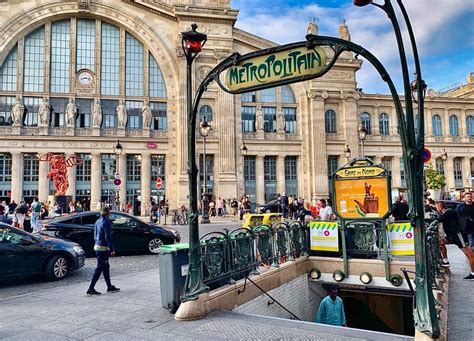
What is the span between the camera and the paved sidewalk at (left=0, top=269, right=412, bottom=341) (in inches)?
221

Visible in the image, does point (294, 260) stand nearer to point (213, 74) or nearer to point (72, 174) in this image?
point (213, 74)

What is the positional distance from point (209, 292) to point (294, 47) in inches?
176

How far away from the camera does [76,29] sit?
39.3 metres

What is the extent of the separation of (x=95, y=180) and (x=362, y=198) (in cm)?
3242

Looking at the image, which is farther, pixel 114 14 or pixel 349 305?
pixel 114 14

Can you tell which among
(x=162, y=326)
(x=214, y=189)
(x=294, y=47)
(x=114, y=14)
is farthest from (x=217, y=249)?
(x=114, y=14)

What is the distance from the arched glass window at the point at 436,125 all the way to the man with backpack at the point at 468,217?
43.1 metres

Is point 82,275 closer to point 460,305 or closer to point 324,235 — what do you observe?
point 324,235

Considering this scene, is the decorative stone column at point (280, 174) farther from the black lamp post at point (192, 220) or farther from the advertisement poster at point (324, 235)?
the black lamp post at point (192, 220)

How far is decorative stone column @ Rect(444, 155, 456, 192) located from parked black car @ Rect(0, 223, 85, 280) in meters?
47.4

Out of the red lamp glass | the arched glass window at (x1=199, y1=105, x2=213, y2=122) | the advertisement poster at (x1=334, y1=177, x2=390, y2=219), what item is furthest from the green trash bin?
the arched glass window at (x1=199, y1=105, x2=213, y2=122)

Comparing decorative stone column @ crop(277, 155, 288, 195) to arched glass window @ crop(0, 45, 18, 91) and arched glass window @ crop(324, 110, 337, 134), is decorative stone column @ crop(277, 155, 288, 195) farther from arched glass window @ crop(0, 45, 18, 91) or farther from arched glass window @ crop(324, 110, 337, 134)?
arched glass window @ crop(0, 45, 18, 91)

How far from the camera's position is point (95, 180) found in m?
37.9

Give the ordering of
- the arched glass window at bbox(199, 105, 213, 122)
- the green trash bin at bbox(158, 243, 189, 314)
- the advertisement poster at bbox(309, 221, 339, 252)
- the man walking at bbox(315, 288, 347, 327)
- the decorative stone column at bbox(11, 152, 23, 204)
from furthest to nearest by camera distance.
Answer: the arched glass window at bbox(199, 105, 213, 122) → the decorative stone column at bbox(11, 152, 23, 204) → the advertisement poster at bbox(309, 221, 339, 252) → the man walking at bbox(315, 288, 347, 327) → the green trash bin at bbox(158, 243, 189, 314)
